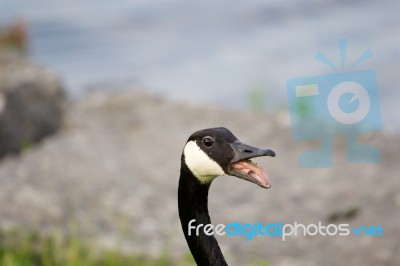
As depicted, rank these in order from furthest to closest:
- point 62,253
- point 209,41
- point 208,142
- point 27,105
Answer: point 209,41
point 27,105
point 62,253
point 208,142

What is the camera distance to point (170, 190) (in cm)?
685

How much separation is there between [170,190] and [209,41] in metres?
7.54

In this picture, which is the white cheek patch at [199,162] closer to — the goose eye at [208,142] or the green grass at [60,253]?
the goose eye at [208,142]

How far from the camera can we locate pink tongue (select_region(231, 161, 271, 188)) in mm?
2670

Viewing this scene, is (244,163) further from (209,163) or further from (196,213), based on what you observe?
(196,213)

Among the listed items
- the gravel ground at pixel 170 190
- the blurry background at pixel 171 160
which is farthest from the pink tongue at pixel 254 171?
the gravel ground at pixel 170 190

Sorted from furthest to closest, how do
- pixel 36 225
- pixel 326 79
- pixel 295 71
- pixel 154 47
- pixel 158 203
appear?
pixel 154 47 < pixel 295 71 < pixel 326 79 < pixel 158 203 < pixel 36 225

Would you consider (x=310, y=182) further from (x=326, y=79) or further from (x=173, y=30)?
(x=173, y=30)

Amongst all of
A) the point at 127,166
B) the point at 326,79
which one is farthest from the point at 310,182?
the point at 326,79

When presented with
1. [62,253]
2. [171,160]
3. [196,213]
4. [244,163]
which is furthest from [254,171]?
[171,160]

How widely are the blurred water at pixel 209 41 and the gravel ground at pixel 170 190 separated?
3.08 meters

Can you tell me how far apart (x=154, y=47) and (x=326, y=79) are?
441cm

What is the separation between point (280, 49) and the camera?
13.3 metres

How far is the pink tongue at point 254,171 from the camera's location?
2.67 metres
